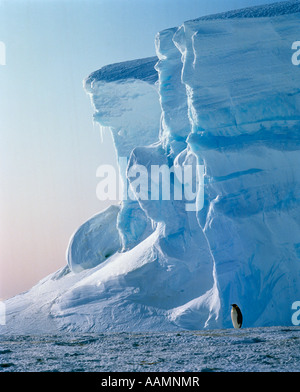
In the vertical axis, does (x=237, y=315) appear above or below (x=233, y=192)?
below

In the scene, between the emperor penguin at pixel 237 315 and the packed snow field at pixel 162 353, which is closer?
the packed snow field at pixel 162 353

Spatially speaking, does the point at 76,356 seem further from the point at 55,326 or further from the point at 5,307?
the point at 5,307

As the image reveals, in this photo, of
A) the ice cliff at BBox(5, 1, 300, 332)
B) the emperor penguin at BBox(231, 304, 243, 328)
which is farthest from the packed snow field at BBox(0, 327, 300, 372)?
the ice cliff at BBox(5, 1, 300, 332)

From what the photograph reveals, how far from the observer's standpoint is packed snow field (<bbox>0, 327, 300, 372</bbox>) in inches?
195

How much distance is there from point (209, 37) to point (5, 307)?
9.52 metres

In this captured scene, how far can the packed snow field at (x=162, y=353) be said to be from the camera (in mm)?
4941

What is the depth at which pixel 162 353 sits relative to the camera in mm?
5703

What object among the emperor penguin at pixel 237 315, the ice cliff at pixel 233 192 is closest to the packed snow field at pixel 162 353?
the emperor penguin at pixel 237 315

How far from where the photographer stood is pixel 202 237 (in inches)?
525

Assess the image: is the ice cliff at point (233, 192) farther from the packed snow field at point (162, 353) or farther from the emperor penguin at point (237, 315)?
the packed snow field at point (162, 353)

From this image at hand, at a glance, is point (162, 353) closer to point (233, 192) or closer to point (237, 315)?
point (237, 315)

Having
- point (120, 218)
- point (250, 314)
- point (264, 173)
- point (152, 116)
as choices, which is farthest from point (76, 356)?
point (152, 116)

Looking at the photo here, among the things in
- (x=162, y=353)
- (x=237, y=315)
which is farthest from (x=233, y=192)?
(x=162, y=353)
